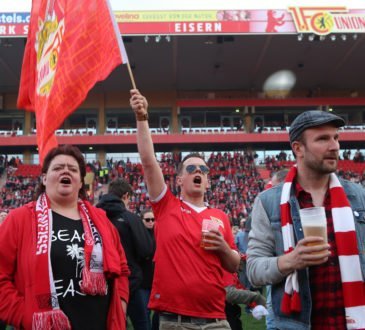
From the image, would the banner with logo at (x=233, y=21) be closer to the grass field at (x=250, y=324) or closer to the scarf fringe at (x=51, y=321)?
the grass field at (x=250, y=324)

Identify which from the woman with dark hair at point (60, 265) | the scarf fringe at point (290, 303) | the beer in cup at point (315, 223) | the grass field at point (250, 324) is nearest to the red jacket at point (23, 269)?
the woman with dark hair at point (60, 265)

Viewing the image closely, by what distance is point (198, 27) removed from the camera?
88.8 feet

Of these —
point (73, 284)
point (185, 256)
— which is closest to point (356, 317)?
point (185, 256)

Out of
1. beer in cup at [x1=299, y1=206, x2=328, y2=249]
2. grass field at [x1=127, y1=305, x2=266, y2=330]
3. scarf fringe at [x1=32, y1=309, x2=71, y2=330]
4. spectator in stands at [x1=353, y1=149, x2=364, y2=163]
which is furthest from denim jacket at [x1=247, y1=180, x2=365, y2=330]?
spectator in stands at [x1=353, y1=149, x2=364, y2=163]

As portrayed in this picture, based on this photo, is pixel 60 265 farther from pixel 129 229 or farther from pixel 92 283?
pixel 129 229

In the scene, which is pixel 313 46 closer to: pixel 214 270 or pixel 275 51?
pixel 275 51

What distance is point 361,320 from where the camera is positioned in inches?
81.5

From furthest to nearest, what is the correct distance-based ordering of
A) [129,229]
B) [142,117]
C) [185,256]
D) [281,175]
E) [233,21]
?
[233,21] → [281,175] → [129,229] → [142,117] → [185,256]

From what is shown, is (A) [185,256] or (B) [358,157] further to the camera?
(B) [358,157]

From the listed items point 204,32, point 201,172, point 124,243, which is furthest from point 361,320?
point 204,32

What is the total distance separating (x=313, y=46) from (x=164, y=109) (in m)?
11.2

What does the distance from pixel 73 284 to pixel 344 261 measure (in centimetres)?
140

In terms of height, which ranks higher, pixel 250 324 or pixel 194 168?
pixel 194 168

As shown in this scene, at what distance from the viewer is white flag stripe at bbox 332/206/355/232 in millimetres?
2188
